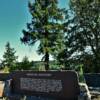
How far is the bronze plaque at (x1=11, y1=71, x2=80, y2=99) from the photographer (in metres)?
10.6

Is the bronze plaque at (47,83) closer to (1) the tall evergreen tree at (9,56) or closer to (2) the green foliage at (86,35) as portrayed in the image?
(2) the green foliage at (86,35)

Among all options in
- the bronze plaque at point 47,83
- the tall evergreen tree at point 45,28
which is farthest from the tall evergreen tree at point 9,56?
the bronze plaque at point 47,83

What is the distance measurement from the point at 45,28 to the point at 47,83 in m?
34.7

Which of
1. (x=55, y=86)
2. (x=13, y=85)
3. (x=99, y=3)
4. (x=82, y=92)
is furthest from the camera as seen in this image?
(x=99, y=3)

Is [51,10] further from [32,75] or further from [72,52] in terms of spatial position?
[32,75]

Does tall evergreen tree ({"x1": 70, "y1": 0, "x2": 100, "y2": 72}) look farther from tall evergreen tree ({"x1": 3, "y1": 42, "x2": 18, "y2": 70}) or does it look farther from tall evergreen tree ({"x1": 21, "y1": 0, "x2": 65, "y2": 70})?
tall evergreen tree ({"x1": 3, "y1": 42, "x2": 18, "y2": 70})

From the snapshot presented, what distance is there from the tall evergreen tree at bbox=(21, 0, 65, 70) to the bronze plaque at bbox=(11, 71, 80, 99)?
3262 cm

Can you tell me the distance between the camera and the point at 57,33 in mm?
46625

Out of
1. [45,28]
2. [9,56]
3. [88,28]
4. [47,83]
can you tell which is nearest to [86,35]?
[88,28]

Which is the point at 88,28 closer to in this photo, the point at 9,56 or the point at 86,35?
the point at 86,35

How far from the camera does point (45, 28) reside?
4562 cm

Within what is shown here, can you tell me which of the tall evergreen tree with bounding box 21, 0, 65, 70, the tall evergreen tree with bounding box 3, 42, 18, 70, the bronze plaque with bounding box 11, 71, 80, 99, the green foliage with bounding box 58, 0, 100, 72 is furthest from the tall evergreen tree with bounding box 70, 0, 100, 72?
the tall evergreen tree with bounding box 3, 42, 18, 70

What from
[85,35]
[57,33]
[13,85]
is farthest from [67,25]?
[13,85]

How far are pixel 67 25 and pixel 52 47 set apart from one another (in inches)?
279
